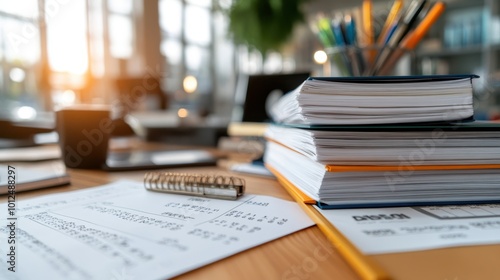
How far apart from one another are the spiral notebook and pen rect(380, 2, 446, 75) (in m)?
0.45

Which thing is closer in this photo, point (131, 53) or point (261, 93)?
point (261, 93)

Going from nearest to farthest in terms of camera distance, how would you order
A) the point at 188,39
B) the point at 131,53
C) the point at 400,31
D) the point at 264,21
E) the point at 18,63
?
the point at 400,31, the point at 264,21, the point at 18,63, the point at 131,53, the point at 188,39

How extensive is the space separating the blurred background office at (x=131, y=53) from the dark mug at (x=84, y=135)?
713mm

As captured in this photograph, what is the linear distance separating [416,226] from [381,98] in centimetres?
14

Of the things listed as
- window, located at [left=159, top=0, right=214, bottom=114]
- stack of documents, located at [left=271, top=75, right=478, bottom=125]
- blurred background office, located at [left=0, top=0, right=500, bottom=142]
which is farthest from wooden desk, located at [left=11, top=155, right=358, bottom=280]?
window, located at [left=159, top=0, right=214, bottom=114]

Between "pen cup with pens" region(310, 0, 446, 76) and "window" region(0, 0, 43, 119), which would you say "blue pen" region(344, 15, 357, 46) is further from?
"window" region(0, 0, 43, 119)

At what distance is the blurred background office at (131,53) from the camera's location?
1.62 metres

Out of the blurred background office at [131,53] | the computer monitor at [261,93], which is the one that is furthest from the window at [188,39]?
the computer monitor at [261,93]

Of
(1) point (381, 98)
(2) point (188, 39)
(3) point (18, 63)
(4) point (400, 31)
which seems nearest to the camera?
(1) point (381, 98)

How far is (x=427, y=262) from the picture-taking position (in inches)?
9.4

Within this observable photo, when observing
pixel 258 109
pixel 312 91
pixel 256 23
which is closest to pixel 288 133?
pixel 312 91

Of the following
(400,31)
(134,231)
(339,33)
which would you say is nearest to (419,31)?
(400,31)

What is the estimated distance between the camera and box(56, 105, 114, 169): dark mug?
0.67m

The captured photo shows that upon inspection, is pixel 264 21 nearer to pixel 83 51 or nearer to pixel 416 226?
pixel 416 226
